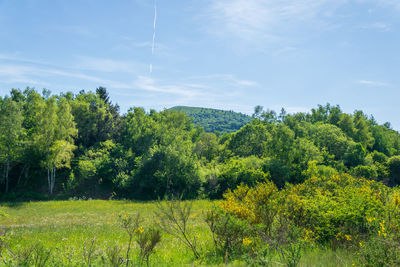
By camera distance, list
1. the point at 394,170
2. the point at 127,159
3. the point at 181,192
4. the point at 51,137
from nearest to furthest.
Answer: the point at 51,137 < the point at 181,192 < the point at 127,159 < the point at 394,170

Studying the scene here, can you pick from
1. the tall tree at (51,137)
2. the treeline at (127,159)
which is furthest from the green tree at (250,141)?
the tall tree at (51,137)

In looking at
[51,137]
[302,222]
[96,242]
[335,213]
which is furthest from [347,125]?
[96,242]

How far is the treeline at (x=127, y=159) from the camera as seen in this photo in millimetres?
32344

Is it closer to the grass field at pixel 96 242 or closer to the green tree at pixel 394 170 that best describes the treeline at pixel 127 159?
the green tree at pixel 394 170

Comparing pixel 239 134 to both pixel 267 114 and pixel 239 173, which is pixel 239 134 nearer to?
pixel 267 114

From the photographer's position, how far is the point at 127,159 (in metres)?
38.3

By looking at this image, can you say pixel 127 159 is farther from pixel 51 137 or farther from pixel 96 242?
pixel 96 242

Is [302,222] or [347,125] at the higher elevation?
[347,125]

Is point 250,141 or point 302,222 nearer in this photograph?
point 302,222

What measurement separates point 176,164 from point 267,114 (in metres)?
25.9

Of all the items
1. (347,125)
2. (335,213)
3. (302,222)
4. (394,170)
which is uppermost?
(347,125)

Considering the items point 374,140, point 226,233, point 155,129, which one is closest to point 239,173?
point 155,129

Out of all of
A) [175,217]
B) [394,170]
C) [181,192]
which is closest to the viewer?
[175,217]

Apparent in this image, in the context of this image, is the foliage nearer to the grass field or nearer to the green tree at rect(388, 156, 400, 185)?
the grass field
